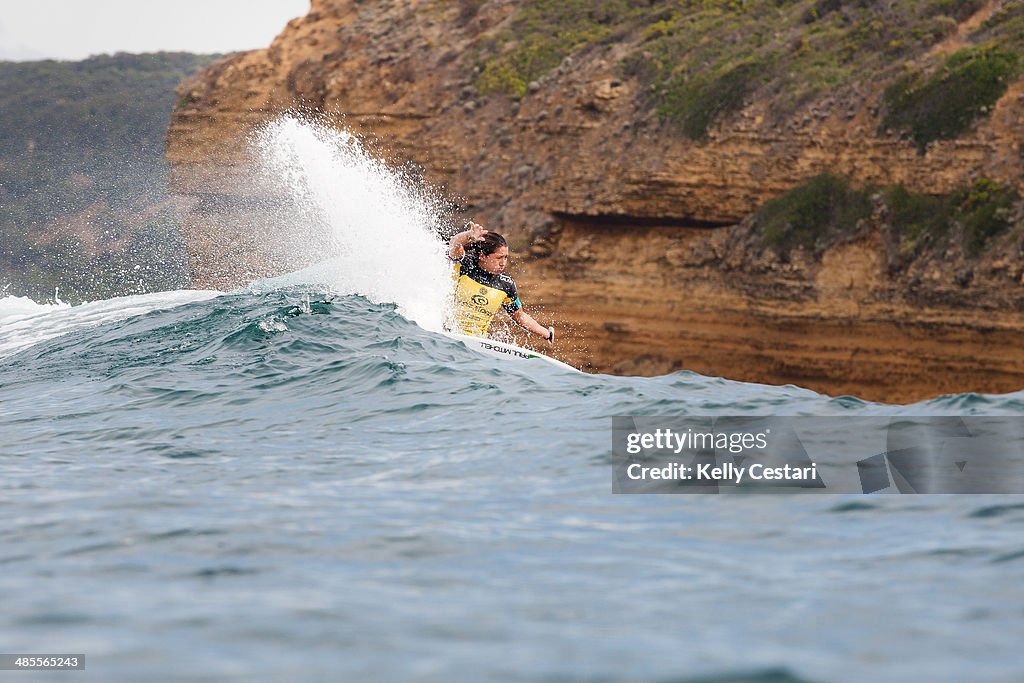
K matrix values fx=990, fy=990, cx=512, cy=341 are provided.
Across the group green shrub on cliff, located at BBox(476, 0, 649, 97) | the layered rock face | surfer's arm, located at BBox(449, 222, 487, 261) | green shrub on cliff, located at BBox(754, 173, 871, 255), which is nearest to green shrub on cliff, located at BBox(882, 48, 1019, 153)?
the layered rock face

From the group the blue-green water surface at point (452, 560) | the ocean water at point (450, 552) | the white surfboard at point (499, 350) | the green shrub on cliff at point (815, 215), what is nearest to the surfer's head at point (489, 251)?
the white surfboard at point (499, 350)

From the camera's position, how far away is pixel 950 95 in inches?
745

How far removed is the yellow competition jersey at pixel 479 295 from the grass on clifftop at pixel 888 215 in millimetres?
9771

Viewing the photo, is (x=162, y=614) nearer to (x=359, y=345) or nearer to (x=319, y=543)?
(x=319, y=543)

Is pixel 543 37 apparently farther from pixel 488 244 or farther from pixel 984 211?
pixel 488 244

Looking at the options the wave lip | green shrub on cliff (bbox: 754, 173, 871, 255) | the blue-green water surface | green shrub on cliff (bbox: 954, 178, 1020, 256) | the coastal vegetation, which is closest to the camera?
the blue-green water surface

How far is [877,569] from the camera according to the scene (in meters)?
4.32

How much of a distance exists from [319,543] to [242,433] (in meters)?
3.09

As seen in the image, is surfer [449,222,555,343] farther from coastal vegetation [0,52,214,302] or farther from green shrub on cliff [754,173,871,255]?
Answer: coastal vegetation [0,52,214,302]

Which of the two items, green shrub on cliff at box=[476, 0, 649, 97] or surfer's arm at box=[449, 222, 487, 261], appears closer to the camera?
surfer's arm at box=[449, 222, 487, 261]

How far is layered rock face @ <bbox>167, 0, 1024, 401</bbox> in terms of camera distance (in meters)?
18.3

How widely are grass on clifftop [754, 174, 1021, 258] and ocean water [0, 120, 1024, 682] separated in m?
10.1

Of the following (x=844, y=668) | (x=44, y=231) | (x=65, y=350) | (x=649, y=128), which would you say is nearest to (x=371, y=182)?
(x=649, y=128)

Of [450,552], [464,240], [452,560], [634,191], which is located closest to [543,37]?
[634,191]
